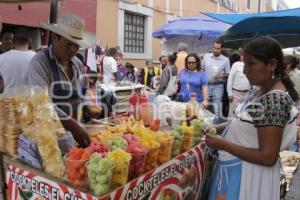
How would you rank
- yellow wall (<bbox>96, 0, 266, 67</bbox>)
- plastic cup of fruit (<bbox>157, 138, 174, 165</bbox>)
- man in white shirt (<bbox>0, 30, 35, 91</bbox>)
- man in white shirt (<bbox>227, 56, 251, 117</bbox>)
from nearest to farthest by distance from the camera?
1. plastic cup of fruit (<bbox>157, 138, 174, 165</bbox>)
2. man in white shirt (<bbox>0, 30, 35, 91</bbox>)
3. man in white shirt (<bbox>227, 56, 251, 117</bbox>)
4. yellow wall (<bbox>96, 0, 266, 67</bbox>)

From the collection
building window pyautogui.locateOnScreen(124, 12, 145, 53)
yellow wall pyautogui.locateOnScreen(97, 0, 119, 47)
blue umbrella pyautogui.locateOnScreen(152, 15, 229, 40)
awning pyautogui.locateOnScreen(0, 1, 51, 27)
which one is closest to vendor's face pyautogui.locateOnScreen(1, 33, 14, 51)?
awning pyautogui.locateOnScreen(0, 1, 51, 27)

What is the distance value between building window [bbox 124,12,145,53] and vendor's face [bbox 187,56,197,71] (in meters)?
7.63

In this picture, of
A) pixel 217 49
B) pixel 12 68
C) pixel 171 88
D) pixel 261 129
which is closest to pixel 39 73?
pixel 261 129

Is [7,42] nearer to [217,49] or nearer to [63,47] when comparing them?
[63,47]

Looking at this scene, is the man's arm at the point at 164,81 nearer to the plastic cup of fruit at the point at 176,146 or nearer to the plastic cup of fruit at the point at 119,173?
the plastic cup of fruit at the point at 176,146

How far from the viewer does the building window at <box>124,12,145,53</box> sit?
1366cm

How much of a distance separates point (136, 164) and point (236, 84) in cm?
531

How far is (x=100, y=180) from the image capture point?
156cm

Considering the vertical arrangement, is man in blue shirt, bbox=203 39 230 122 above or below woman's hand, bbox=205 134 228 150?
above

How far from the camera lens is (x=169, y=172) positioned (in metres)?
2.06

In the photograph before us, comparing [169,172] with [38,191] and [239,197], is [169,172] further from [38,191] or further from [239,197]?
[38,191]

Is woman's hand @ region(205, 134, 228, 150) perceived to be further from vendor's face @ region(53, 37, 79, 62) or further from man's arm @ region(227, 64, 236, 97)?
man's arm @ region(227, 64, 236, 97)

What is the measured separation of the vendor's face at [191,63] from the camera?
6145 millimetres

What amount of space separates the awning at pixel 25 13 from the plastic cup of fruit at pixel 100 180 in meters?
5.88
